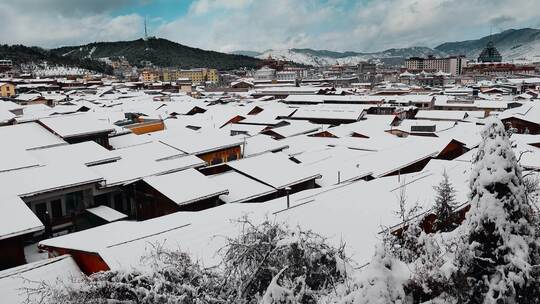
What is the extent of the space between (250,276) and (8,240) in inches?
339

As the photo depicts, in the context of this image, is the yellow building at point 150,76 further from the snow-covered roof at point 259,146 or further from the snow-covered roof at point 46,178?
the snow-covered roof at point 46,178

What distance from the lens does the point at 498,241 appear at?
15.8 feet

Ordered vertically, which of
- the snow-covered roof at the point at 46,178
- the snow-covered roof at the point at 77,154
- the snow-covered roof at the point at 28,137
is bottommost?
the snow-covered roof at the point at 46,178

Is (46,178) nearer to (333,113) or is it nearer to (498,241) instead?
(498,241)

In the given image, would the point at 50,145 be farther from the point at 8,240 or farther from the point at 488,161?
the point at 488,161

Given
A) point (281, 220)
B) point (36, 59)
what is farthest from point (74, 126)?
point (36, 59)

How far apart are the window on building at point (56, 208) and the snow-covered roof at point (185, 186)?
9.42 feet

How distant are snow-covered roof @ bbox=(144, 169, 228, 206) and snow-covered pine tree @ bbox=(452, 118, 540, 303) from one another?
10148mm

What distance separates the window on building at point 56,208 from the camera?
1424cm

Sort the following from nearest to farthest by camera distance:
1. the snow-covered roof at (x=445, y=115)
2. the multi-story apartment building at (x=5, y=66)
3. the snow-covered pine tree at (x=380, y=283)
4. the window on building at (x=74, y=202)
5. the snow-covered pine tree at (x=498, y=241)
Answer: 1. the snow-covered pine tree at (x=380, y=283)
2. the snow-covered pine tree at (x=498, y=241)
3. the window on building at (x=74, y=202)
4. the snow-covered roof at (x=445, y=115)
5. the multi-story apartment building at (x=5, y=66)

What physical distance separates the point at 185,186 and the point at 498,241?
1151cm

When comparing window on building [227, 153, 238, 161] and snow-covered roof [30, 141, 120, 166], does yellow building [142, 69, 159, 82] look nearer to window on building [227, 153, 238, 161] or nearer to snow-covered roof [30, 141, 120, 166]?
window on building [227, 153, 238, 161]

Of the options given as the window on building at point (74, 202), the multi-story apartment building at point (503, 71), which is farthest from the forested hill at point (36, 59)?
the window on building at point (74, 202)

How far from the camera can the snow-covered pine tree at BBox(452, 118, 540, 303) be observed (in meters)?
4.69
